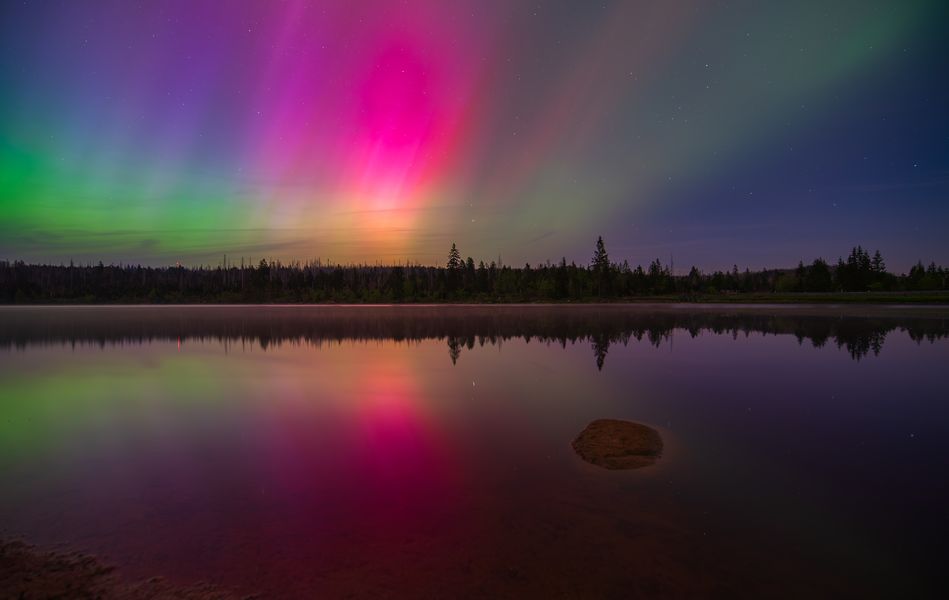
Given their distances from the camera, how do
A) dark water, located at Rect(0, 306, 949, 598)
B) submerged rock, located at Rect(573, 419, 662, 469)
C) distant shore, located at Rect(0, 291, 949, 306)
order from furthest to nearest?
distant shore, located at Rect(0, 291, 949, 306) < submerged rock, located at Rect(573, 419, 662, 469) < dark water, located at Rect(0, 306, 949, 598)

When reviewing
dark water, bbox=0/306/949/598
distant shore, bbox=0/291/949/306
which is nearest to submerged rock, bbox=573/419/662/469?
dark water, bbox=0/306/949/598

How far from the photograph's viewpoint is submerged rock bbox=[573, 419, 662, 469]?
13352 millimetres

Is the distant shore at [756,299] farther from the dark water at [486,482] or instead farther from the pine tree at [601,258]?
the dark water at [486,482]

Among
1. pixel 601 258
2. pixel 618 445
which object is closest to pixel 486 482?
pixel 618 445

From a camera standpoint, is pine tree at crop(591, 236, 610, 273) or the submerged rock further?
pine tree at crop(591, 236, 610, 273)

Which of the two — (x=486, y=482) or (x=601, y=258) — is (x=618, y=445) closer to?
(x=486, y=482)

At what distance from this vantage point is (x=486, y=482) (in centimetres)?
1222

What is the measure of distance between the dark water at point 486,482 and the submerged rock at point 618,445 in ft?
1.44

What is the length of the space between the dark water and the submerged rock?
0.44 metres

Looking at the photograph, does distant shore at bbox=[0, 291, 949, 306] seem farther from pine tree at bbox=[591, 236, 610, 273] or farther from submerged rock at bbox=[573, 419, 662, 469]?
submerged rock at bbox=[573, 419, 662, 469]

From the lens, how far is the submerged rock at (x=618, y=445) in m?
13.4

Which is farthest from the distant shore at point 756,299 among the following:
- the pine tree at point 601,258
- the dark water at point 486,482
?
the dark water at point 486,482

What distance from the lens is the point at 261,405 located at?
845 inches

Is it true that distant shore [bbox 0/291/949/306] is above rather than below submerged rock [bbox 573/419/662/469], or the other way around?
above
